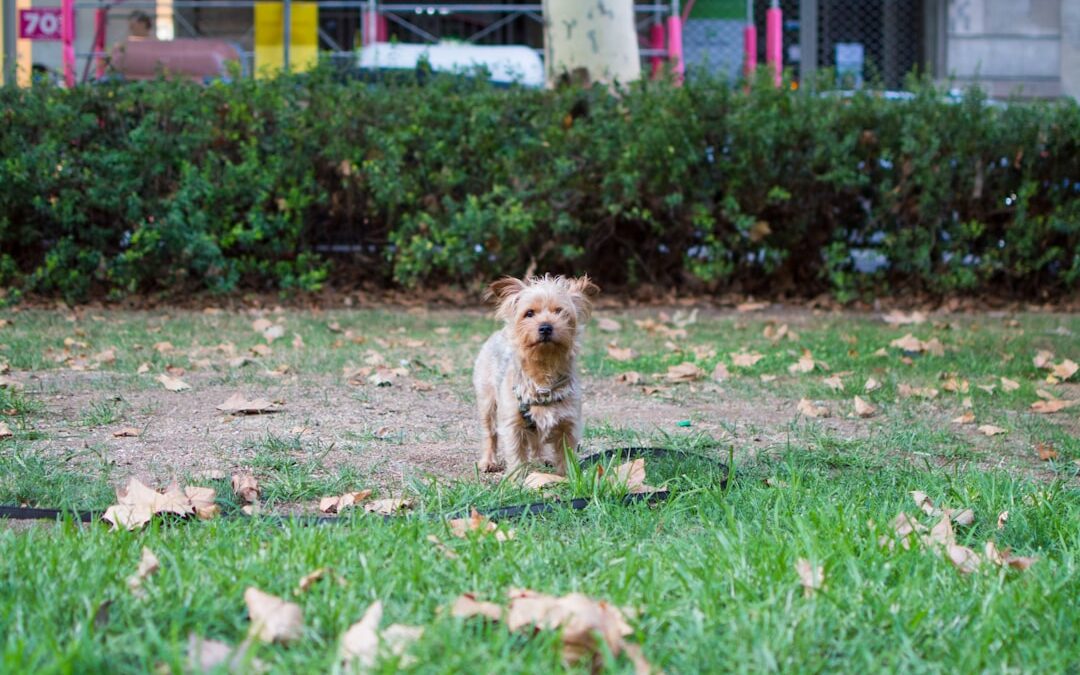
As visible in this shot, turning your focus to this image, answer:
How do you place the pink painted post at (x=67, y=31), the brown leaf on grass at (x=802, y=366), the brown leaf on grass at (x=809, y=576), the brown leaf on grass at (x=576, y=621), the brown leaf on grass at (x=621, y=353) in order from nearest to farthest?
1. the brown leaf on grass at (x=576, y=621)
2. the brown leaf on grass at (x=809, y=576)
3. the brown leaf on grass at (x=802, y=366)
4. the brown leaf on grass at (x=621, y=353)
5. the pink painted post at (x=67, y=31)

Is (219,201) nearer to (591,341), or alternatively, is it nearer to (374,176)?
(374,176)

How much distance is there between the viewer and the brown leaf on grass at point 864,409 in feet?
17.7

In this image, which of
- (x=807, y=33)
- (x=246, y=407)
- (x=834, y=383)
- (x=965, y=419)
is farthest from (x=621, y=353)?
(x=807, y=33)

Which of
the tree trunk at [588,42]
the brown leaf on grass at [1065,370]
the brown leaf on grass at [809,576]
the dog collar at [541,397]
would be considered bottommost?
the brown leaf on grass at [809,576]

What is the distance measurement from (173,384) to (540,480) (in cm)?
264

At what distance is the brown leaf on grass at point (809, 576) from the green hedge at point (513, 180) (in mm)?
7331

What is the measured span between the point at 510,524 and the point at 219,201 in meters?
7.60

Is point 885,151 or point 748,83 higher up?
point 748,83

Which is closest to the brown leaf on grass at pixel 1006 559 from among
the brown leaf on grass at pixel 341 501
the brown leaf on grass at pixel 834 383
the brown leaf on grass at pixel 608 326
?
the brown leaf on grass at pixel 341 501

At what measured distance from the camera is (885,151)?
10.2 metres

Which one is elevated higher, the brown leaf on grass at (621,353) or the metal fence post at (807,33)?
the metal fence post at (807,33)

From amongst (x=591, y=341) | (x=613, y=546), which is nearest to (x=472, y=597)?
(x=613, y=546)

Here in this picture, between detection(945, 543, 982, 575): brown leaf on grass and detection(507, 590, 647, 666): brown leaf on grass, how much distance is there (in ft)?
3.30

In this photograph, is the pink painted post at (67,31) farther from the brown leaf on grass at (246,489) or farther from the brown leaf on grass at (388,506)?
the brown leaf on grass at (388,506)
